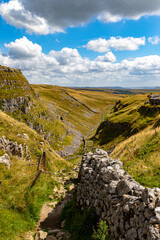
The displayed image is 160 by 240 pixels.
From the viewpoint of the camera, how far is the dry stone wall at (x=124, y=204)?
22.7 feet

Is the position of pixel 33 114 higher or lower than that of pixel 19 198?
higher

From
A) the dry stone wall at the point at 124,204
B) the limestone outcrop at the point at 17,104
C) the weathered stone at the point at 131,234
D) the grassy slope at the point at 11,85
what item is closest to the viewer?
the dry stone wall at the point at 124,204

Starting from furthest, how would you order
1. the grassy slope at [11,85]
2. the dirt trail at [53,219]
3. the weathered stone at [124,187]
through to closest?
the grassy slope at [11,85] < the dirt trail at [53,219] < the weathered stone at [124,187]

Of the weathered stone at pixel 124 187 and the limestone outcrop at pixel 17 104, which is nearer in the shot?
the weathered stone at pixel 124 187

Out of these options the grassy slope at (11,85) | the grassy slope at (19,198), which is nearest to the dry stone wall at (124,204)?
the grassy slope at (19,198)

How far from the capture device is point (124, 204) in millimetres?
8703

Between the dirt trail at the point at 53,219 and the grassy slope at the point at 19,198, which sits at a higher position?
the grassy slope at the point at 19,198

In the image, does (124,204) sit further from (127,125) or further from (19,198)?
(127,125)

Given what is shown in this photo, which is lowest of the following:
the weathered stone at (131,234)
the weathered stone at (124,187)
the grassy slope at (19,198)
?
the grassy slope at (19,198)

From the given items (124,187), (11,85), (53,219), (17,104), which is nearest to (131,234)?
(124,187)

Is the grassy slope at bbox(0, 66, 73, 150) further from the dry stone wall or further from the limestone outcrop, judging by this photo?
the dry stone wall

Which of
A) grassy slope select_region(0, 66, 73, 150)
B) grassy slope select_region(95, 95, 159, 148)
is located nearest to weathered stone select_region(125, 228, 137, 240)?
grassy slope select_region(95, 95, 159, 148)

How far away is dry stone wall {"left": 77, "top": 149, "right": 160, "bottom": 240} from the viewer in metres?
6.92

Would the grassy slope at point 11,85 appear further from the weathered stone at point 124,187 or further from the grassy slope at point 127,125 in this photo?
the weathered stone at point 124,187
